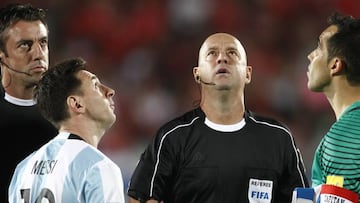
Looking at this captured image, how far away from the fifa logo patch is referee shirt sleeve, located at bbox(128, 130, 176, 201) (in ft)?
1.18

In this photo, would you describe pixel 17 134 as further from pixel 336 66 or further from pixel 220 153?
pixel 336 66

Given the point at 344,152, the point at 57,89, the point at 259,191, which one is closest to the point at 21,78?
the point at 57,89

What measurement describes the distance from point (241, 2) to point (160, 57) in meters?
1.10

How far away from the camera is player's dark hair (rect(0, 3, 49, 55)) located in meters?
4.15

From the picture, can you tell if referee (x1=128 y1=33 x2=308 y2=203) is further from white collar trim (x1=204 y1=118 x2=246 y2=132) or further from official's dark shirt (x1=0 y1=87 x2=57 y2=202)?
official's dark shirt (x1=0 y1=87 x2=57 y2=202)

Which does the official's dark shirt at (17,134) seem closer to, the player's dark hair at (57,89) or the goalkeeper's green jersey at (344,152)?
the player's dark hair at (57,89)

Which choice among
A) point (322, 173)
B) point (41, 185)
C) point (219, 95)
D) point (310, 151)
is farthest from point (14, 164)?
point (310, 151)

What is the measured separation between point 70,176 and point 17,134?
880mm

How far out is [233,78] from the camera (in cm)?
379

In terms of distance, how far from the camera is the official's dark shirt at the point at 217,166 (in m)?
3.68

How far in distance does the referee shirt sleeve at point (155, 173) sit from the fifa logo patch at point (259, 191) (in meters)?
0.36

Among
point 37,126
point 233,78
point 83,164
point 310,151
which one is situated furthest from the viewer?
point 310,151

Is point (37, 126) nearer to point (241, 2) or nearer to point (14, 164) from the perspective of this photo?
point (14, 164)

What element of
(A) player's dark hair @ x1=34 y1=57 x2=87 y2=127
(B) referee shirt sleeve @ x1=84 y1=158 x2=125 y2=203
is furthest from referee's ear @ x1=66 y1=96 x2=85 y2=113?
(B) referee shirt sleeve @ x1=84 y1=158 x2=125 y2=203
